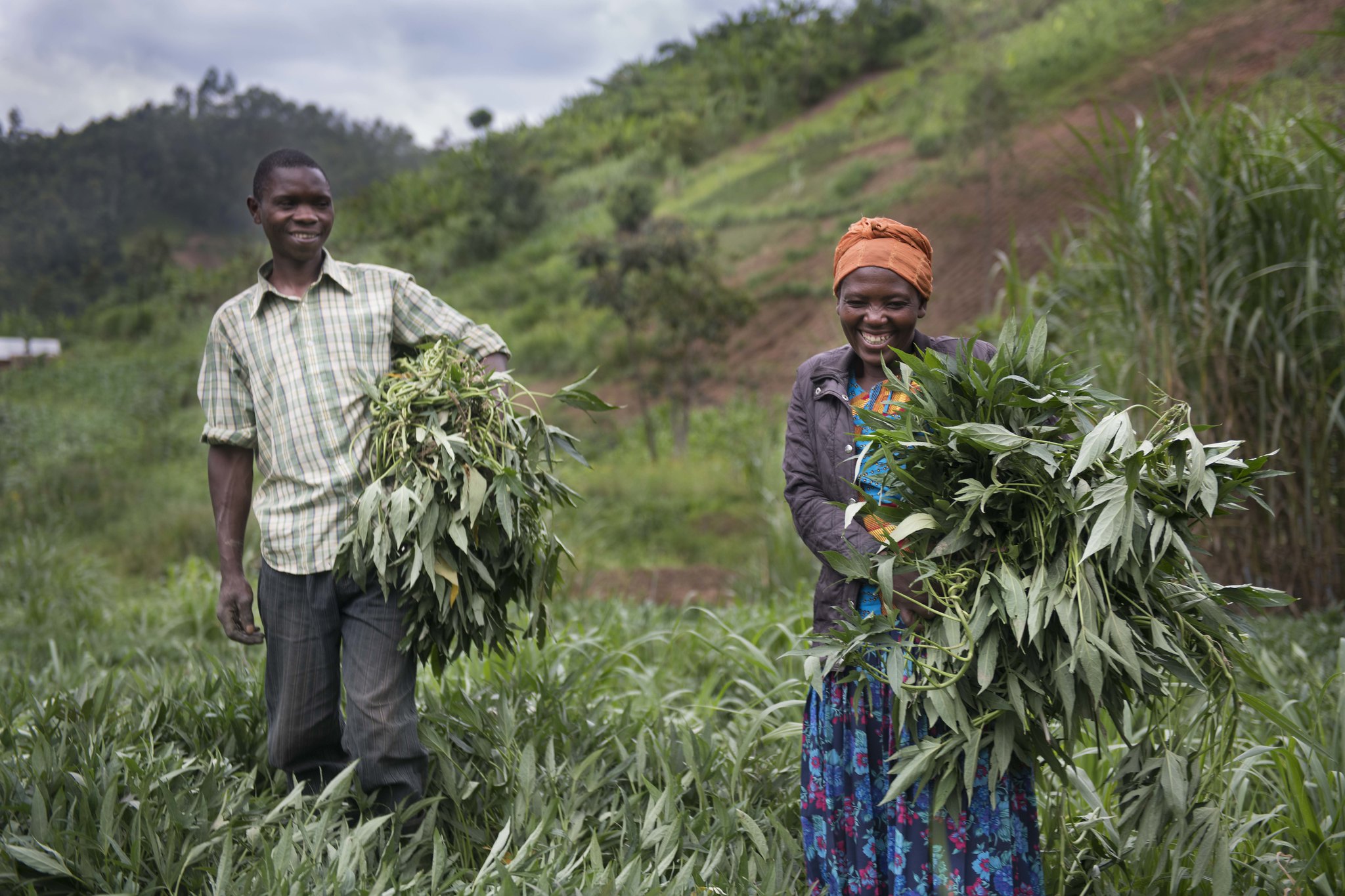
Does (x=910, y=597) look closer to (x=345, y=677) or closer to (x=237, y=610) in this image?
(x=345, y=677)

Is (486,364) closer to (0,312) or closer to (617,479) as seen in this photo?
(617,479)

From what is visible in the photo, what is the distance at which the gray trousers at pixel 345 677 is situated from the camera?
238 centimetres

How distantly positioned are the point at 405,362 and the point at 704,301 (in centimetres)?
811

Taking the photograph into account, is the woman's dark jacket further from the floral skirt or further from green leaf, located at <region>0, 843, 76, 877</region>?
green leaf, located at <region>0, 843, 76, 877</region>

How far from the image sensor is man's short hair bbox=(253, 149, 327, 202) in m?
2.45

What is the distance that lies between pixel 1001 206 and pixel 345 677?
11.7 metres

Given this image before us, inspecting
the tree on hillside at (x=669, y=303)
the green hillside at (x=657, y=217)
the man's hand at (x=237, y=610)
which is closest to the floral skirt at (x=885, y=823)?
the man's hand at (x=237, y=610)

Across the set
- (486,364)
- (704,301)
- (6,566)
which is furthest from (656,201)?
(486,364)

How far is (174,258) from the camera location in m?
11.3

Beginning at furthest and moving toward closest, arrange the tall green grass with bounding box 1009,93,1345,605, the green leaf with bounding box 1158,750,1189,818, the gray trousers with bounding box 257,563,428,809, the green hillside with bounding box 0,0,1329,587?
the green hillside with bounding box 0,0,1329,587
the tall green grass with bounding box 1009,93,1345,605
the gray trousers with bounding box 257,563,428,809
the green leaf with bounding box 1158,750,1189,818

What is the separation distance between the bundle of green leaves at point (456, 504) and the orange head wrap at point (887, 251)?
75cm

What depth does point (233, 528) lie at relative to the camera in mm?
2543

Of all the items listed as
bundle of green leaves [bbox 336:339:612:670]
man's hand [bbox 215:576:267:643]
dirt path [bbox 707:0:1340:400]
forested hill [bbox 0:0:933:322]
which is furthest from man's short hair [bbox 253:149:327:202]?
dirt path [bbox 707:0:1340:400]

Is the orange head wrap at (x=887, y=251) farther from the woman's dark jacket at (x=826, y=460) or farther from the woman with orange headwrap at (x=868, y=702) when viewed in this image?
the woman's dark jacket at (x=826, y=460)
